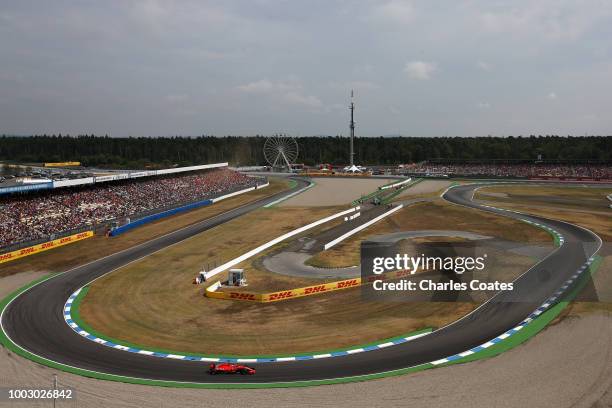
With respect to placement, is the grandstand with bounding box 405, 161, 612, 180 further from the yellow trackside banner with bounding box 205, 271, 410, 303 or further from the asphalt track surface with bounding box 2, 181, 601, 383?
the yellow trackside banner with bounding box 205, 271, 410, 303

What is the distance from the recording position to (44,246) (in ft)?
141

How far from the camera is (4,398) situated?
A: 686 inches

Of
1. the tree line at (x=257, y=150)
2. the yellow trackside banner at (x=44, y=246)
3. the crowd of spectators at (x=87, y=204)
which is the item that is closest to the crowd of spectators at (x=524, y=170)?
the tree line at (x=257, y=150)

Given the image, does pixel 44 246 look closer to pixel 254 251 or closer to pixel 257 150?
pixel 254 251

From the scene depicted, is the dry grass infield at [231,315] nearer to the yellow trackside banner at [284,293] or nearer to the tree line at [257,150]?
the yellow trackside banner at [284,293]

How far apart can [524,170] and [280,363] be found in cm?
11688

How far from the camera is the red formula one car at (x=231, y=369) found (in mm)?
19297

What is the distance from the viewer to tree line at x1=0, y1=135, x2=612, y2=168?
15375 centimetres

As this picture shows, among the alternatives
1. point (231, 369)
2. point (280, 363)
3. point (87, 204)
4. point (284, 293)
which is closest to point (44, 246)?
point (87, 204)

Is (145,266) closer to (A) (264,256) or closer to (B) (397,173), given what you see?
(A) (264,256)

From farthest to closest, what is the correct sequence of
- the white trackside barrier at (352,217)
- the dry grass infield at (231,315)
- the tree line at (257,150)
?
1. the tree line at (257,150)
2. the white trackside barrier at (352,217)
3. the dry grass infield at (231,315)

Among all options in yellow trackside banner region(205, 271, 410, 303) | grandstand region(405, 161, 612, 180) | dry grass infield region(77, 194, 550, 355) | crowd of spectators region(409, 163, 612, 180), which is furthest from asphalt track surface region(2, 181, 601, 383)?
crowd of spectators region(409, 163, 612, 180)

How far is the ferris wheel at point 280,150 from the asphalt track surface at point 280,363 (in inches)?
4190

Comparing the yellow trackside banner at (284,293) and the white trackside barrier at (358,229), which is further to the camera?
the white trackside barrier at (358,229)
